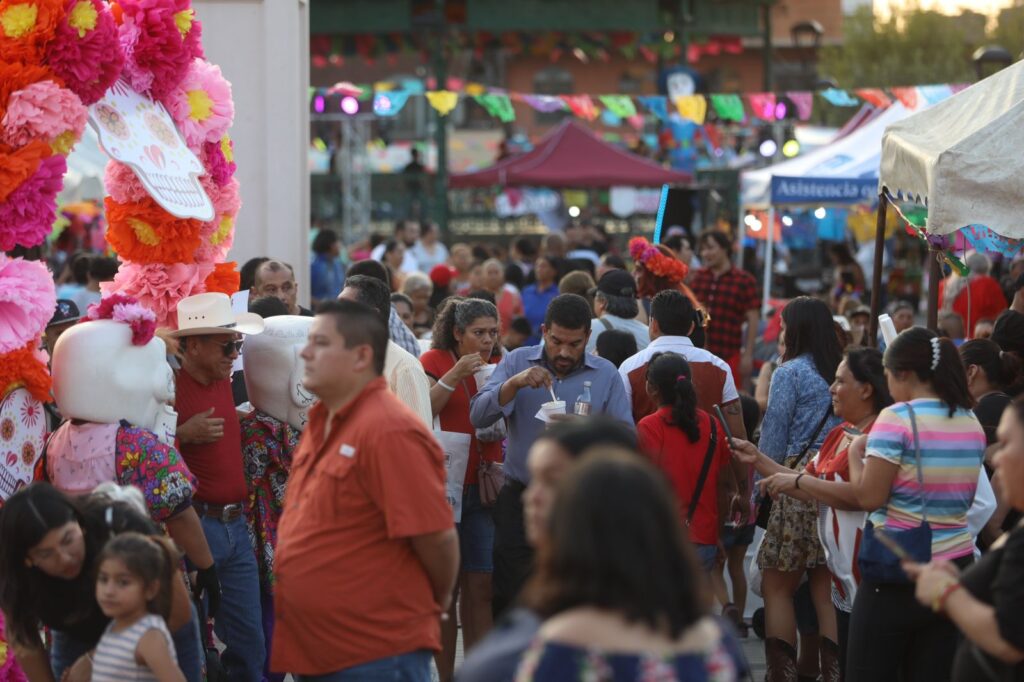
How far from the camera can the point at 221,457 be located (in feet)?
18.8

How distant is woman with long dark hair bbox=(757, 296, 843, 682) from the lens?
21.4 ft

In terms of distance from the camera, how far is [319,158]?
38281 millimetres

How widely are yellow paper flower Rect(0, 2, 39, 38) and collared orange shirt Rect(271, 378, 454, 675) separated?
98.6 inches

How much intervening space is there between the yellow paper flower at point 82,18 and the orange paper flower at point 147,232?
101cm

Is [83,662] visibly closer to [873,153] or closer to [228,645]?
[228,645]

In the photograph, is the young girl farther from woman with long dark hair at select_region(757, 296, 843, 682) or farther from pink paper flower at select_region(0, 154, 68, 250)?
woman with long dark hair at select_region(757, 296, 843, 682)

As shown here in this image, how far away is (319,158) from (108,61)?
3276cm

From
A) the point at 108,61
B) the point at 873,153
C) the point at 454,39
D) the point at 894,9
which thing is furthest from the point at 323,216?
the point at 894,9

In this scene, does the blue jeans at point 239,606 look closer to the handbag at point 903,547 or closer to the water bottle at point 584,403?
the water bottle at point 584,403

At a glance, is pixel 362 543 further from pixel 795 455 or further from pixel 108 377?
pixel 795 455

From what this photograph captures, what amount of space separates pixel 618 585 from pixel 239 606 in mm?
3394

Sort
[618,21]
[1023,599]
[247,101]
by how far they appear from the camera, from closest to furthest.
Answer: [1023,599]
[247,101]
[618,21]

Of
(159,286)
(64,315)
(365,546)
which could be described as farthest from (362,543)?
(64,315)

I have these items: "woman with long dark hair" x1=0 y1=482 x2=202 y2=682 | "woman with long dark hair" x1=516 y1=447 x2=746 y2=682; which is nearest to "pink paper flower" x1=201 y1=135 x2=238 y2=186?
"woman with long dark hair" x1=0 y1=482 x2=202 y2=682
